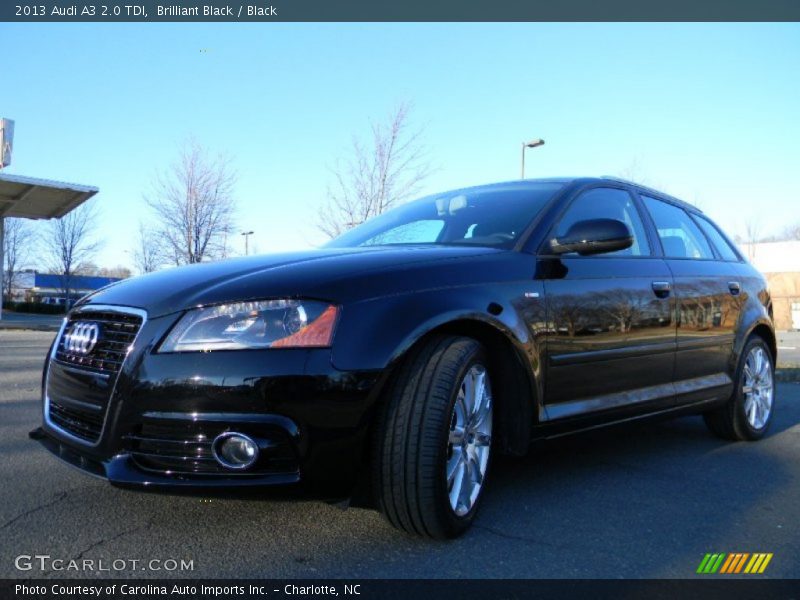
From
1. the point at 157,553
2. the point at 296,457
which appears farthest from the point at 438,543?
the point at 157,553

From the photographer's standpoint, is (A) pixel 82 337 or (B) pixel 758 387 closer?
(A) pixel 82 337

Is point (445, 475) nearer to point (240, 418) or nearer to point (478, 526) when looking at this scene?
point (478, 526)

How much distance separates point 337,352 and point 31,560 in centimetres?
122

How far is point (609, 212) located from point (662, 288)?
20.3 inches

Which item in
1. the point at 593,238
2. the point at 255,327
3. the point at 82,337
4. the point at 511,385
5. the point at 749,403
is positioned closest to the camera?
the point at 255,327

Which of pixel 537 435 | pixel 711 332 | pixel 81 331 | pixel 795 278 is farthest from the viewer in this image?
pixel 795 278

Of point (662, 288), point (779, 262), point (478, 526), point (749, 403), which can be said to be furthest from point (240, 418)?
point (779, 262)

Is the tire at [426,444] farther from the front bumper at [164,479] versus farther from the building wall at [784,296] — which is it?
the building wall at [784,296]

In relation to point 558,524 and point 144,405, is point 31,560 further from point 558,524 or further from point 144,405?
point 558,524

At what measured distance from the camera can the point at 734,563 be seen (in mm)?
2422

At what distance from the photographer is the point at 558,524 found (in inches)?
108

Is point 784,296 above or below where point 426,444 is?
below

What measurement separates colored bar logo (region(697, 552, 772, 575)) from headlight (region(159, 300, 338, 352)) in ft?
5.08

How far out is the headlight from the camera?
228cm
